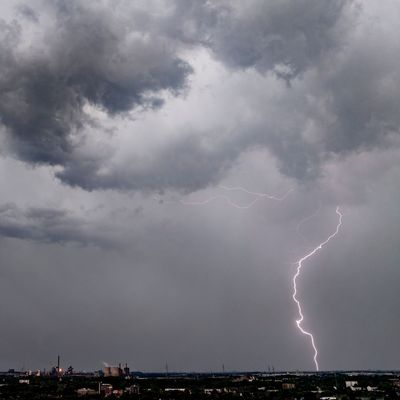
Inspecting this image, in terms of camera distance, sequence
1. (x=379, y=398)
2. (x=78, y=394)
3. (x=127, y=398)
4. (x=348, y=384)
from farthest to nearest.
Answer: (x=348, y=384), (x=78, y=394), (x=127, y=398), (x=379, y=398)

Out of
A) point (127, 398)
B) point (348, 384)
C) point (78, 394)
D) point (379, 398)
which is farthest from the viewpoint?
point (348, 384)

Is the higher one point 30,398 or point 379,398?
point 30,398

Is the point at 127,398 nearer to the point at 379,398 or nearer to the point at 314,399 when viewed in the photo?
the point at 314,399

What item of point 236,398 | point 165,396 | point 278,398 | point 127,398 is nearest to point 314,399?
point 278,398

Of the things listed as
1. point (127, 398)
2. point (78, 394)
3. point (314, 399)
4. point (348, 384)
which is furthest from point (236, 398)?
point (348, 384)

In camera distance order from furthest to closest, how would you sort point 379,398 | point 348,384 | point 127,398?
1. point 348,384
2. point 127,398
3. point 379,398

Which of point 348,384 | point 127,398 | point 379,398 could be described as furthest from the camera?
point 348,384

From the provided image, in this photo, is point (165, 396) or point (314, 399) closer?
point (314, 399)

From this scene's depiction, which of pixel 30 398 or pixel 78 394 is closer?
pixel 30 398

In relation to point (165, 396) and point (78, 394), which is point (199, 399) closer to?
point (165, 396)
